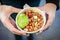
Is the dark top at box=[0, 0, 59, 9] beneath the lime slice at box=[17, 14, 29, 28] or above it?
above

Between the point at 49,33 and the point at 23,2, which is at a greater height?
the point at 23,2

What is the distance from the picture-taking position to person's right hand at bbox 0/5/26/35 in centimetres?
58

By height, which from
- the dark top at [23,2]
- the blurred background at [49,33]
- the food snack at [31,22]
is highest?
the dark top at [23,2]

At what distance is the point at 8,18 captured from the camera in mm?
584

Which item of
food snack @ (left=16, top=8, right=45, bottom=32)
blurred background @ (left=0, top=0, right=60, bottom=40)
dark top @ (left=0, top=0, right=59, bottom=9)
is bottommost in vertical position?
blurred background @ (left=0, top=0, right=60, bottom=40)

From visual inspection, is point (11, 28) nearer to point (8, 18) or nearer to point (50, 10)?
point (8, 18)

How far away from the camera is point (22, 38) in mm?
617

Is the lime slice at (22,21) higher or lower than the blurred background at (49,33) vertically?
higher

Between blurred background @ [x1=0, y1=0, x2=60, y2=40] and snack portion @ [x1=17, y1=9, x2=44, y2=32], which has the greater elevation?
snack portion @ [x1=17, y1=9, x2=44, y2=32]

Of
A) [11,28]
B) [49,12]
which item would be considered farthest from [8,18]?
[49,12]

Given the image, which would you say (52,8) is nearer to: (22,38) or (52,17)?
(52,17)

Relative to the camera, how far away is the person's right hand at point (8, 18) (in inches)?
23.0

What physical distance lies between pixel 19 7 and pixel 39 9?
0.08 meters

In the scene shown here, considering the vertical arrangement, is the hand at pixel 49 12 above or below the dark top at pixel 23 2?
below
